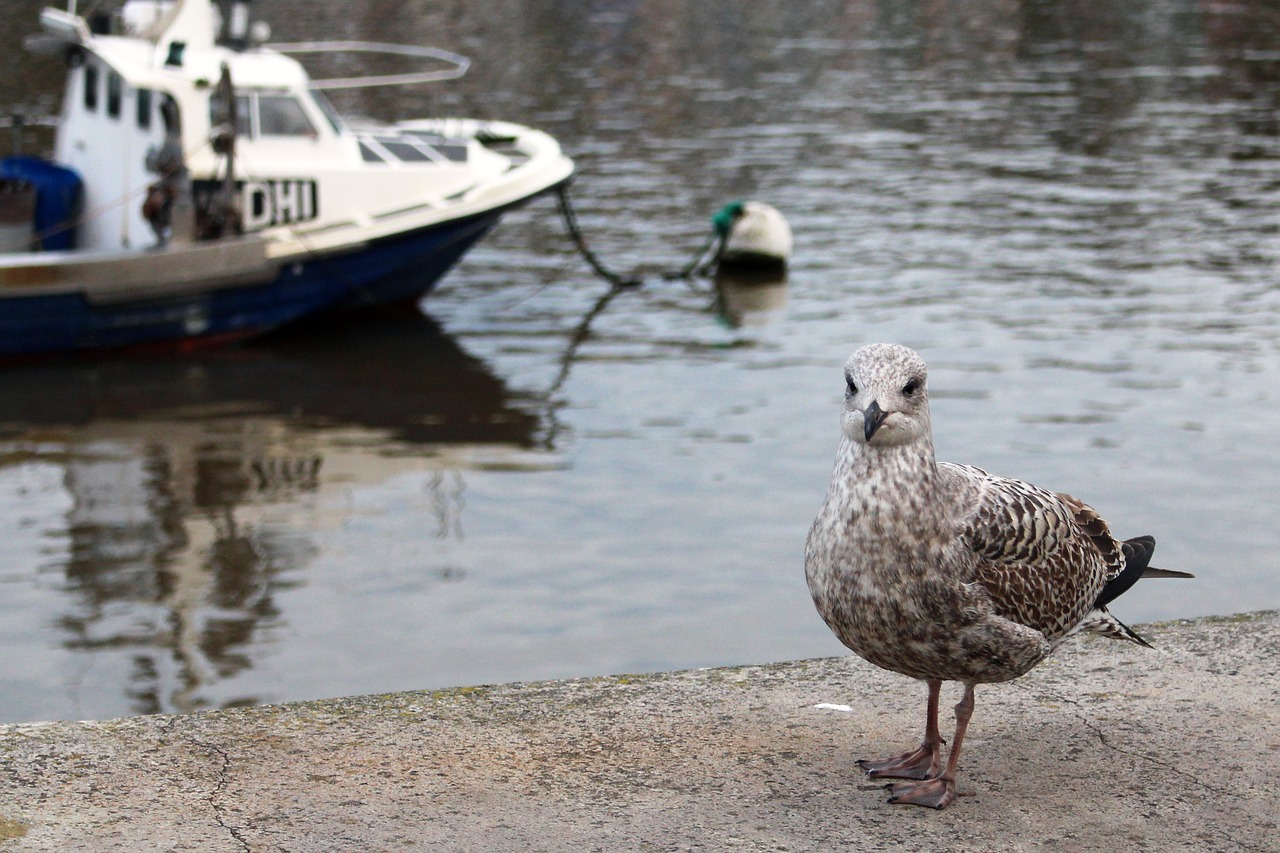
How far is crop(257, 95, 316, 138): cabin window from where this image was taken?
15258 millimetres

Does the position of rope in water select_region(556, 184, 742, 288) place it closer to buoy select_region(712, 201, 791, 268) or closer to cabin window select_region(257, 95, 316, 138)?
buoy select_region(712, 201, 791, 268)

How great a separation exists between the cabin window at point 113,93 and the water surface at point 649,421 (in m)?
2.40

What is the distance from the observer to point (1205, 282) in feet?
56.0

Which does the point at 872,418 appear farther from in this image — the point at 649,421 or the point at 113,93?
the point at 113,93

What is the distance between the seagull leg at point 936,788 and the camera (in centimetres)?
401

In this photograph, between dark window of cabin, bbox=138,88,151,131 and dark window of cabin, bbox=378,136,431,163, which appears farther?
dark window of cabin, bbox=378,136,431,163

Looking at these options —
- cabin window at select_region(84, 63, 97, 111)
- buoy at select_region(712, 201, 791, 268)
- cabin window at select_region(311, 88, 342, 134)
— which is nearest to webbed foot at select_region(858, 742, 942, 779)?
cabin window at select_region(311, 88, 342, 134)

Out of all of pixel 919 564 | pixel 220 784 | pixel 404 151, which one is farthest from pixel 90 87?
pixel 919 564

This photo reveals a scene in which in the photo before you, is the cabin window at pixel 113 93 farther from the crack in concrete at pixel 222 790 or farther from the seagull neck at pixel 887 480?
the seagull neck at pixel 887 480

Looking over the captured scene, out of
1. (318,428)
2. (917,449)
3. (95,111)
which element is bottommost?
(318,428)

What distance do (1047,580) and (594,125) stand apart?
23234 mm

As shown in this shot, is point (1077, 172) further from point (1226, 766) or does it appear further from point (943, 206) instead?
point (1226, 766)

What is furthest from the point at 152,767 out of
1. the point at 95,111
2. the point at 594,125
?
the point at 594,125

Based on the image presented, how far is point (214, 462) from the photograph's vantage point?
12664 mm
